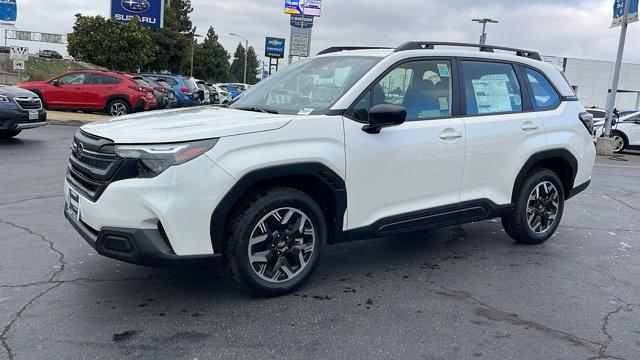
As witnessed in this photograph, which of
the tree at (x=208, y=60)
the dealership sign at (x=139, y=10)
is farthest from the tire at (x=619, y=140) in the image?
the tree at (x=208, y=60)

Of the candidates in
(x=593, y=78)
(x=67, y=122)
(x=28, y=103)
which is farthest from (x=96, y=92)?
(x=593, y=78)

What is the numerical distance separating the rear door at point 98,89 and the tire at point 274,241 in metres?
16.0

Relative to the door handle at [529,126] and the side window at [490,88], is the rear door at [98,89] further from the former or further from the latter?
the door handle at [529,126]

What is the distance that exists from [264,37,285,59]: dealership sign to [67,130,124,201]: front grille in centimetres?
6308

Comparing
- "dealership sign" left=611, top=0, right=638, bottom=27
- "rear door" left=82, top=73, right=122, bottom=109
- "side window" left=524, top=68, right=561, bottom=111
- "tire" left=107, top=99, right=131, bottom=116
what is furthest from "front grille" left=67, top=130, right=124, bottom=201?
"dealership sign" left=611, top=0, right=638, bottom=27

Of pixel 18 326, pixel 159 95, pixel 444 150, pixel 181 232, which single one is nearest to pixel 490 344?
pixel 444 150

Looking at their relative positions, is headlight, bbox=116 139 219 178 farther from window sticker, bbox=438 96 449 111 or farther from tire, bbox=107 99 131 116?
tire, bbox=107 99 131 116

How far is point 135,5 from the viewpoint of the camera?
30.2 meters

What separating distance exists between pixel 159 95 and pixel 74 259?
52.0 feet

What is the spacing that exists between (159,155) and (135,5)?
3013cm

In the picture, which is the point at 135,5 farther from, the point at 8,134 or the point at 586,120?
the point at 586,120

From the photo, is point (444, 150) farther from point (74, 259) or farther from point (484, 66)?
point (74, 259)

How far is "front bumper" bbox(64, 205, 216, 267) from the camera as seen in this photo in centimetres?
324

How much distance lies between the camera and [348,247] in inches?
206
